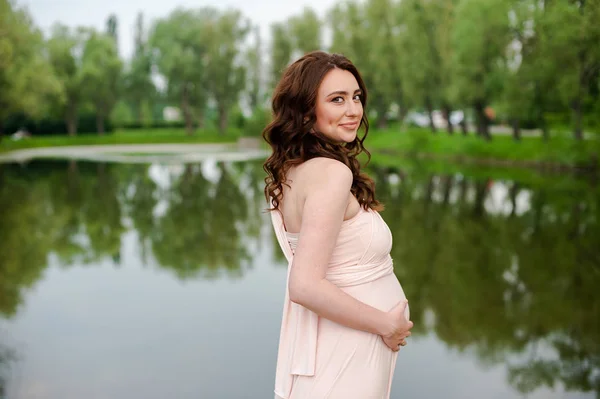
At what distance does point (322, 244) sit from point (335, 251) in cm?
13

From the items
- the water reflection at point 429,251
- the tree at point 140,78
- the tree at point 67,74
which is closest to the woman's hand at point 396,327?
the water reflection at point 429,251

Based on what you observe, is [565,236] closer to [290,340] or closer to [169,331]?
[169,331]

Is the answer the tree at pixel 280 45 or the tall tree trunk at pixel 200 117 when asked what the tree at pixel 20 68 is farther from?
the tall tree trunk at pixel 200 117

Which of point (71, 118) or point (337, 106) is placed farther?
point (71, 118)

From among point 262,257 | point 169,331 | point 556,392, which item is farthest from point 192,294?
point 556,392

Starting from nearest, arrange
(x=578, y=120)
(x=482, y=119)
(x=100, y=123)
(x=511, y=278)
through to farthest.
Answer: (x=511, y=278) < (x=578, y=120) < (x=482, y=119) < (x=100, y=123)

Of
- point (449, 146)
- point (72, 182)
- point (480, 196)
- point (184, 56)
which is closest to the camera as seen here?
point (480, 196)

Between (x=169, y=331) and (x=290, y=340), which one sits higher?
(x=290, y=340)

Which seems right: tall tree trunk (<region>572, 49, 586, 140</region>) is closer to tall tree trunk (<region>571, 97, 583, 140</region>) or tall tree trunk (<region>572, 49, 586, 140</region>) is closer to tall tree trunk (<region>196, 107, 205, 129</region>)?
tall tree trunk (<region>571, 97, 583, 140</region>)

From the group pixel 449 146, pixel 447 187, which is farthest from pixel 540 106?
pixel 447 187

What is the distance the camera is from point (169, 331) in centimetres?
587

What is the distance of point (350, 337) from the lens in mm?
1934

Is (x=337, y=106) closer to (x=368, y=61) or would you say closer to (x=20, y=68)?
(x=20, y=68)

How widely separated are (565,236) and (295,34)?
148 ft
